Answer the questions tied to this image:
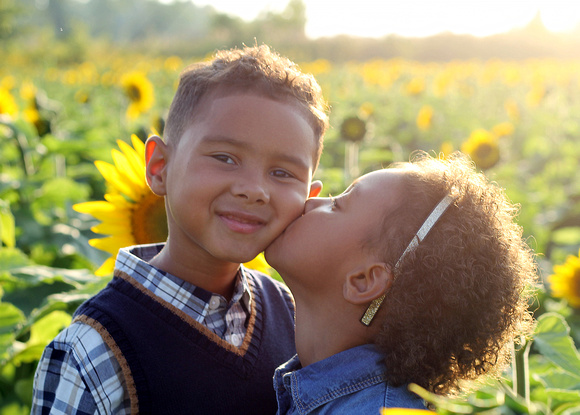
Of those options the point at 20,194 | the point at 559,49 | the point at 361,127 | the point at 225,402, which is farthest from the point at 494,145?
the point at 559,49

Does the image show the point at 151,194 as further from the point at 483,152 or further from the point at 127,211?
the point at 483,152

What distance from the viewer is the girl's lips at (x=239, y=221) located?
4.62 ft

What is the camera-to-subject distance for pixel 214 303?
1578 mm

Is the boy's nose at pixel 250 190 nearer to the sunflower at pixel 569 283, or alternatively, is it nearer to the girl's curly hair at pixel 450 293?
the girl's curly hair at pixel 450 293

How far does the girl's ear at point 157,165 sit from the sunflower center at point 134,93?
3895mm

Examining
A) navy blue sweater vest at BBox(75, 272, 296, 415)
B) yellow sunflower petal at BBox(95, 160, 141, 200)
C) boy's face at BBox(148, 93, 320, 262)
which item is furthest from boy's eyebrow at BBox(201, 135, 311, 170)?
yellow sunflower petal at BBox(95, 160, 141, 200)

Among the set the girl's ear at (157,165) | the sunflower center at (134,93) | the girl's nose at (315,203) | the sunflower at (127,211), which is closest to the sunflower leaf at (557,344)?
the girl's nose at (315,203)

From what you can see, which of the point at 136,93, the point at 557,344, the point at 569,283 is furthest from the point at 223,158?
the point at 136,93

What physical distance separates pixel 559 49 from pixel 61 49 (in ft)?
59.6

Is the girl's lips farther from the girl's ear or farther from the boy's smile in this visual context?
the girl's ear

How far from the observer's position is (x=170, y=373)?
1.39m

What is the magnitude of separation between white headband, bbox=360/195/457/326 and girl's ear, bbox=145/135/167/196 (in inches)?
25.2

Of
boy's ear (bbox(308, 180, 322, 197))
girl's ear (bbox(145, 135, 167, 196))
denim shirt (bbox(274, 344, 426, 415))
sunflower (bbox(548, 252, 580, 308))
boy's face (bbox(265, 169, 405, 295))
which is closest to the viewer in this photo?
denim shirt (bbox(274, 344, 426, 415))

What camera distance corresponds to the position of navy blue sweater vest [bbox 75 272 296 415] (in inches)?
53.7
